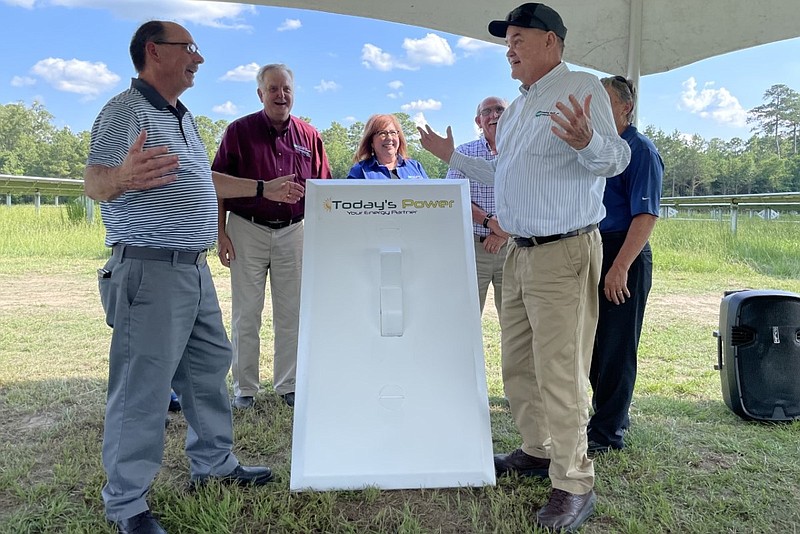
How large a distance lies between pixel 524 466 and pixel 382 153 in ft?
5.58

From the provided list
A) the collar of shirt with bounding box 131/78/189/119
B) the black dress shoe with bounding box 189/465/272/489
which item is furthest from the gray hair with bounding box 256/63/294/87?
Result: the black dress shoe with bounding box 189/465/272/489

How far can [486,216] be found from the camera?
318 centimetres

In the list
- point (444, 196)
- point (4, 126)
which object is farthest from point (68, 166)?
point (444, 196)

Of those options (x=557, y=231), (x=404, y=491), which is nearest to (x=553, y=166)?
(x=557, y=231)

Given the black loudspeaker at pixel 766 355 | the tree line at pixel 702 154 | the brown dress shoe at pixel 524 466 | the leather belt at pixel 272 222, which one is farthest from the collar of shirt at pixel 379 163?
the tree line at pixel 702 154

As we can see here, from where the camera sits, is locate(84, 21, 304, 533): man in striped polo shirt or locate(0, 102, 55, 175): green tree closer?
locate(84, 21, 304, 533): man in striped polo shirt

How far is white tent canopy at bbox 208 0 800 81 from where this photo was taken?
295 centimetres

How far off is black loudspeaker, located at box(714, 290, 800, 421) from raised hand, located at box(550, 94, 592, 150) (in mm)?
1928

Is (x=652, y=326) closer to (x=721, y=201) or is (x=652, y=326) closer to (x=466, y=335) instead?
(x=466, y=335)

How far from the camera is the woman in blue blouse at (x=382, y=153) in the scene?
3126 mm

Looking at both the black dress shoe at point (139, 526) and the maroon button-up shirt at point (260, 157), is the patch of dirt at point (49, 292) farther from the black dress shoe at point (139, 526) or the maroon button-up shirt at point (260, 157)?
the black dress shoe at point (139, 526)

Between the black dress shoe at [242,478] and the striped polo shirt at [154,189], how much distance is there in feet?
2.99

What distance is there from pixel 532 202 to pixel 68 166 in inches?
413

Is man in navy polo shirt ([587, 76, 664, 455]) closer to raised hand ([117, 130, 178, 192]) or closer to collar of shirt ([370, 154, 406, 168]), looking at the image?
collar of shirt ([370, 154, 406, 168])
